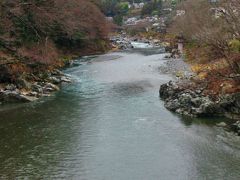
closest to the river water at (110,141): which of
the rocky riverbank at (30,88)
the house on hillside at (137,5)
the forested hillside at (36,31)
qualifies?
the rocky riverbank at (30,88)

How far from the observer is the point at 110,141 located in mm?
22688

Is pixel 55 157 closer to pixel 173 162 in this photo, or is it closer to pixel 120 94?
pixel 173 162

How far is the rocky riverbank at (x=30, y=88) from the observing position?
32.2 m

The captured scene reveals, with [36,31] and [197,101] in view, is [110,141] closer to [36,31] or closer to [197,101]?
[197,101]

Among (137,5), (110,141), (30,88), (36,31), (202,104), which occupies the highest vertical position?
(137,5)

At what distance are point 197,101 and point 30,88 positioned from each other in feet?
47.2

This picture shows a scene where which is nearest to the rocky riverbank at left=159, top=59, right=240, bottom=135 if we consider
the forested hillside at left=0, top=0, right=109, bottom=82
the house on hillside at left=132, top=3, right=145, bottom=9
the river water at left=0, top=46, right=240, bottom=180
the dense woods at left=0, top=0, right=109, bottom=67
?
the river water at left=0, top=46, right=240, bottom=180

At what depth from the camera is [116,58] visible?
59469 millimetres

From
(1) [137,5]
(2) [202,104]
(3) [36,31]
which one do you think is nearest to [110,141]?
(2) [202,104]

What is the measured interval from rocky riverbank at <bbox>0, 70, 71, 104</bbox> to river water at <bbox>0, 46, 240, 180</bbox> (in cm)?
131

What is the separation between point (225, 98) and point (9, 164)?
14664 mm

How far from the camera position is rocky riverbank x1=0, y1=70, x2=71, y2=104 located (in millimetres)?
32188

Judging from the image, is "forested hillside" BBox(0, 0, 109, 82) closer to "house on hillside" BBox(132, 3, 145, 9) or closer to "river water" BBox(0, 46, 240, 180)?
"river water" BBox(0, 46, 240, 180)

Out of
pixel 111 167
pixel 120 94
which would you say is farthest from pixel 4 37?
pixel 111 167
